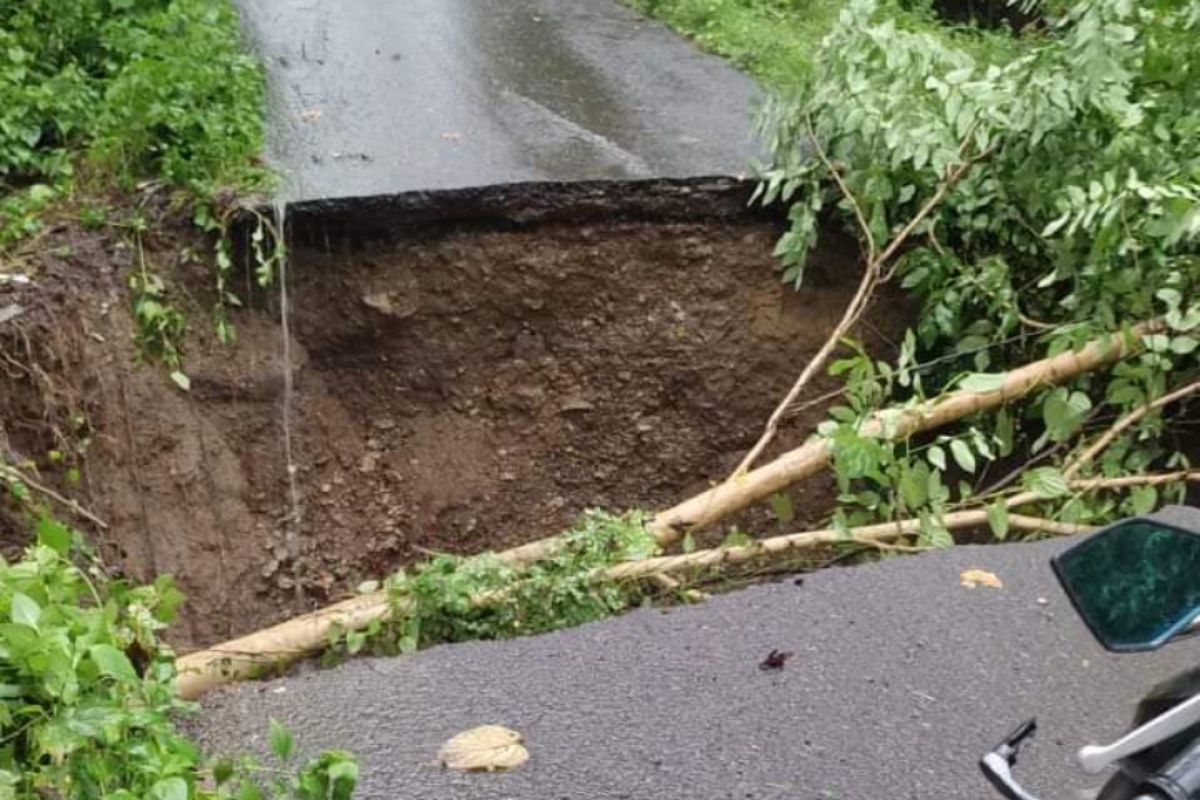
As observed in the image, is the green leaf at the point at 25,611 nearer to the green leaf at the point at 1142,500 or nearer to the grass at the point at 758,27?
the green leaf at the point at 1142,500

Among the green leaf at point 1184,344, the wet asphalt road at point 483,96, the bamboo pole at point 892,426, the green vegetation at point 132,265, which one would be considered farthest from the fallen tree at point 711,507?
the wet asphalt road at point 483,96

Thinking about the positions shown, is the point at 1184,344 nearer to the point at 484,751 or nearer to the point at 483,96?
the point at 484,751

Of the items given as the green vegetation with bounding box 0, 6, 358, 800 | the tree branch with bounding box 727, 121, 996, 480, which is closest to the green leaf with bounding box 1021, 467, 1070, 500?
the tree branch with bounding box 727, 121, 996, 480

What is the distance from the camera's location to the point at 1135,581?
1498 millimetres

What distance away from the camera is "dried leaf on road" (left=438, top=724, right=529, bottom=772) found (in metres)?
2.79

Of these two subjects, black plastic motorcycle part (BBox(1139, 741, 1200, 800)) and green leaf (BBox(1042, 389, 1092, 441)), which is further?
green leaf (BBox(1042, 389, 1092, 441))

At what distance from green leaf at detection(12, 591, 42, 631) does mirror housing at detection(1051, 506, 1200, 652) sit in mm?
1788

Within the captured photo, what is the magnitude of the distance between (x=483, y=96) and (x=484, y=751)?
4.50 m

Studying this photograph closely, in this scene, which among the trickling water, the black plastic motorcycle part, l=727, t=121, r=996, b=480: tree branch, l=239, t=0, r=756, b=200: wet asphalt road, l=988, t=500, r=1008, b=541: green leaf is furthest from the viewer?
l=239, t=0, r=756, b=200: wet asphalt road

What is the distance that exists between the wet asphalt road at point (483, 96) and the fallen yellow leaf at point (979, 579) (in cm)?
256

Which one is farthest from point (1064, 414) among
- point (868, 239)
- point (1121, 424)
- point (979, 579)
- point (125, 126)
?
point (125, 126)

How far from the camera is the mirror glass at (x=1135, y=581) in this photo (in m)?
1.42

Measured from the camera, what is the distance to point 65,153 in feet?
17.3

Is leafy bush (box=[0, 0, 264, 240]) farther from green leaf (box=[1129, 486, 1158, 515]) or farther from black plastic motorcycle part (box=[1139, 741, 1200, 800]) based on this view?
black plastic motorcycle part (box=[1139, 741, 1200, 800])
